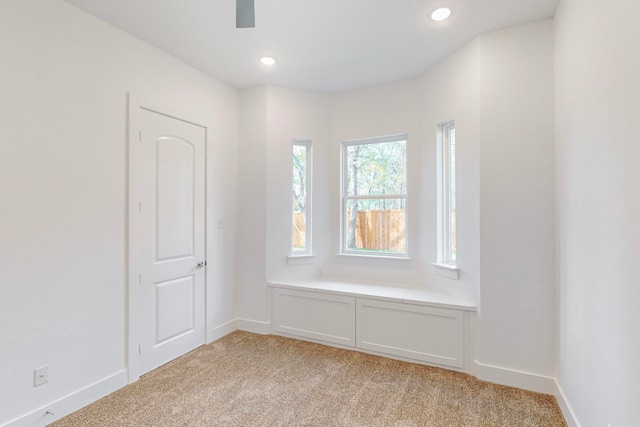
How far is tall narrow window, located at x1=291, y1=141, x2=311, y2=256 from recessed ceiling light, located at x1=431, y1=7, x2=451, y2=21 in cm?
189

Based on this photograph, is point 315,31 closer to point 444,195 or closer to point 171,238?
point 444,195

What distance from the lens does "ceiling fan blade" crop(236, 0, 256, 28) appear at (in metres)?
1.44

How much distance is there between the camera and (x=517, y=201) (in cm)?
242

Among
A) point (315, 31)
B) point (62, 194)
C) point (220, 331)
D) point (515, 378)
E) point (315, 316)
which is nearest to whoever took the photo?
point (62, 194)

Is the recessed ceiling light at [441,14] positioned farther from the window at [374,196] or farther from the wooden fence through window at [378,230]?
the wooden fence through window at [378,230]

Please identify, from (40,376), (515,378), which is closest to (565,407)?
(515,378)

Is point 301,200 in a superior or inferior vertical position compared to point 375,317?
superior

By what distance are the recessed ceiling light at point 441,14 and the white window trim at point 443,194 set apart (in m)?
1.02

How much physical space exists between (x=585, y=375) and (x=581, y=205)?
960 mm

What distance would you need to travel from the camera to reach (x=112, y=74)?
2.40 metres

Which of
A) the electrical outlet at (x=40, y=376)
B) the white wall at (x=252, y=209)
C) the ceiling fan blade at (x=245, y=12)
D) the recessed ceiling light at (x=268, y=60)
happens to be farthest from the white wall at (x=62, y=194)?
the ceiling fan blade at (x=245, y=12)

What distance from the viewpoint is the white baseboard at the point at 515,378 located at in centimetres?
233

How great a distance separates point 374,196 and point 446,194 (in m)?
0.87

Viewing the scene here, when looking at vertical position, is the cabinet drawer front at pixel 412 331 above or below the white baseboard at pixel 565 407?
above
